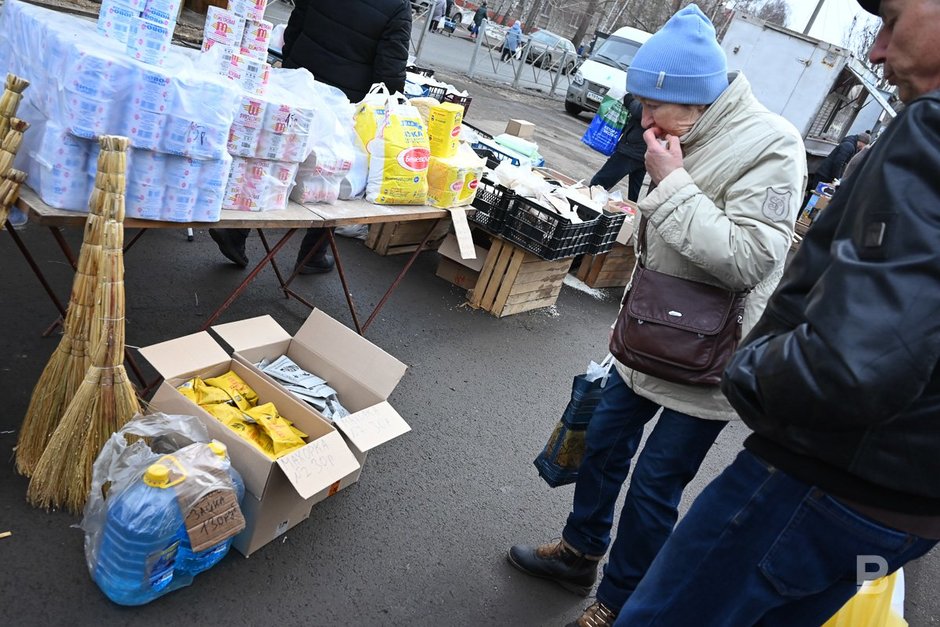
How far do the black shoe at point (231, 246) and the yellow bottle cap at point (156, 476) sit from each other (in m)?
2.60

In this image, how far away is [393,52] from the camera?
4.41 meters

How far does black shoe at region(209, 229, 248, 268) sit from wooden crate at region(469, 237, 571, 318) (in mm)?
1735

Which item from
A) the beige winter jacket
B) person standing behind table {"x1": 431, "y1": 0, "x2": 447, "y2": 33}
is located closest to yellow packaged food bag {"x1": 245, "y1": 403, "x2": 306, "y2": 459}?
the beige winter jacket

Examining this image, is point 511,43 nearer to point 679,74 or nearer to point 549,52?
point 549,52

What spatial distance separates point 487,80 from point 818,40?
7985mm

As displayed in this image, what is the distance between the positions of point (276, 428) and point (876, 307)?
2150mm

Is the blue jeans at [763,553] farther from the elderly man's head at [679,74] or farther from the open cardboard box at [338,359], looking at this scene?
the open cardboard box at [338,359]

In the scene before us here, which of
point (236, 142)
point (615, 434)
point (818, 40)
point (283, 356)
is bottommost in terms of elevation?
point (283, 356)

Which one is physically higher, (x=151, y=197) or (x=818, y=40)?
(x=818, y=40)

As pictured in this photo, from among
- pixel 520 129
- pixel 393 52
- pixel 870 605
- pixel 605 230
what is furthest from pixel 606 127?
pixel 870 605

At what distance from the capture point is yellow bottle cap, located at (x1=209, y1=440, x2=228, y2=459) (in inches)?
90.7

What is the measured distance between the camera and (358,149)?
12.3 feet

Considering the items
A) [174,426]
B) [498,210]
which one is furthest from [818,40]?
[174,426]

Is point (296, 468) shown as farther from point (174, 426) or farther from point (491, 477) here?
point (491, 477)
